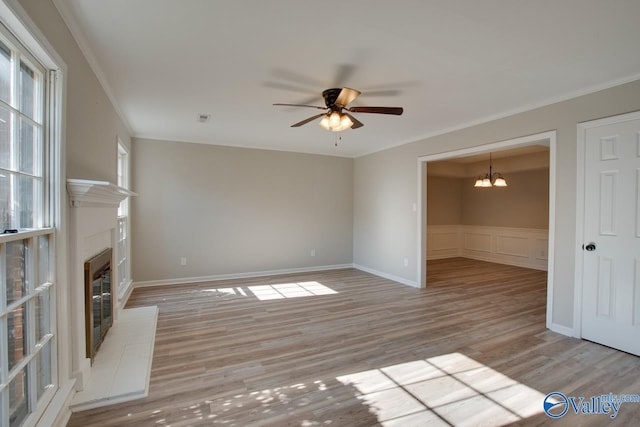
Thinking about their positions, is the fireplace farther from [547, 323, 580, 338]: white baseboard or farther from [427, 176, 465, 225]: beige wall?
[427, 176, 465, 225]: beige wall

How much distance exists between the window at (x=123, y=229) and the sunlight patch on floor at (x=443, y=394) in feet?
11.9

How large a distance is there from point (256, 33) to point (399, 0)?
3.19 ft

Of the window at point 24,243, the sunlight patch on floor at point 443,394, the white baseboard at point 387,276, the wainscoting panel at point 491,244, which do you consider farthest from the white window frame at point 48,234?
the wainscoting panel at point 491,244

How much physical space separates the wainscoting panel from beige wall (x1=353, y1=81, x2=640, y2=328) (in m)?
2.63

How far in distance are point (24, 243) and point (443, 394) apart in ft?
9.11

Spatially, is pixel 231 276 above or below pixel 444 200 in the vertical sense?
below

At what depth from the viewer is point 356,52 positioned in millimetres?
2312

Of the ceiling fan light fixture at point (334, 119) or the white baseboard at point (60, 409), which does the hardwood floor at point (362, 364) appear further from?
the ceiling fan light fixture at point (334, 119)

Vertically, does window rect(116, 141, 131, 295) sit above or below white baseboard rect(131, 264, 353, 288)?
above

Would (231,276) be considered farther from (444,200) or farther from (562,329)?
(444,200)

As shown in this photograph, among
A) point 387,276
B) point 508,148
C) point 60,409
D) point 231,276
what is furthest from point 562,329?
point 231,276

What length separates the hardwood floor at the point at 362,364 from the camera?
1948mm

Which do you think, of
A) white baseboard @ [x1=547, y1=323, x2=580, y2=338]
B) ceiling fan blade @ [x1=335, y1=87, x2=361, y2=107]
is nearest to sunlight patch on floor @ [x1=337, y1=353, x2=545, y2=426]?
white baseboard @ [x1=547, y1=323, x2=580, y2=338]

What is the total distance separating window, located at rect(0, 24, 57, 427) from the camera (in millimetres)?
1392
